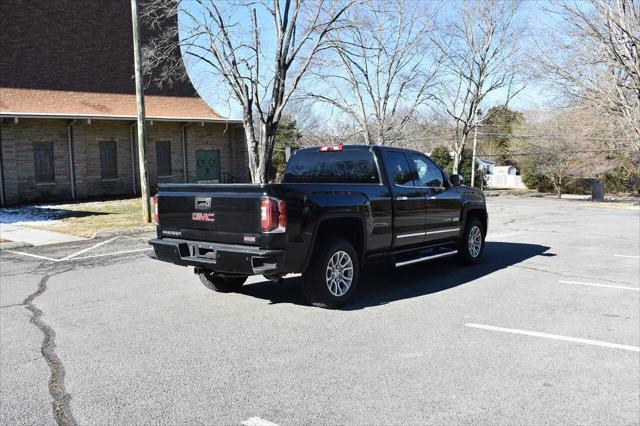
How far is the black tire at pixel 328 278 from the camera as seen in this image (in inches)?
255

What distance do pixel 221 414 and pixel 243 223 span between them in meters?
2.60

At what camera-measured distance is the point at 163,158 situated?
92.6ft

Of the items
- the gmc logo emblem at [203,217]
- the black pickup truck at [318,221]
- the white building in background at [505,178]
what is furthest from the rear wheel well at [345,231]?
the white building in background at [505,178]

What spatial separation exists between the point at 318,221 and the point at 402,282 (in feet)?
8.07

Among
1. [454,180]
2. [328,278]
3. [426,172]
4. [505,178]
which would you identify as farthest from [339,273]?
[505,178]

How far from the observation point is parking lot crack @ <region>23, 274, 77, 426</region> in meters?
3.87

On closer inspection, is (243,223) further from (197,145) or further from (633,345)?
(197,145)

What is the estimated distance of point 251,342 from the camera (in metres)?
5.45

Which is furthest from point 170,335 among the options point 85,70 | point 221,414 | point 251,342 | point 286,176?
point 85,70

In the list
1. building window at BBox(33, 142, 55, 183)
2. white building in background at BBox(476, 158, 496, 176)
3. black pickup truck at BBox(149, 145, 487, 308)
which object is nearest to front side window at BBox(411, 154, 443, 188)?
black pickup truck at BBox(149, 145, 487, 308)

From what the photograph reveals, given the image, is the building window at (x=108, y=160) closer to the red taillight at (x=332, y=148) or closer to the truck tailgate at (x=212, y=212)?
the red taillight at (x=332, y=148)

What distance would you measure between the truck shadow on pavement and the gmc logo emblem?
137 cm

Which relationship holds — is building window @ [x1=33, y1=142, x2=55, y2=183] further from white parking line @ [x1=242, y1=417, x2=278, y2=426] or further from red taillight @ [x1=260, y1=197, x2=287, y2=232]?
white parking line @ [x1=242, y1=417, x2=278, y2=426]

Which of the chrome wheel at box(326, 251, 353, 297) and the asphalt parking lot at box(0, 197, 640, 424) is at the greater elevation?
the chrome wheel at box(326, 251, 353, 297)
